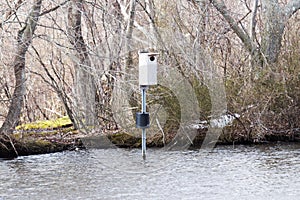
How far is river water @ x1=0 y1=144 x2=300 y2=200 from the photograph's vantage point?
6.62m

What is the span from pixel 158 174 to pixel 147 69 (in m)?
1.64

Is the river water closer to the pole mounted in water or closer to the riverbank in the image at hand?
the riverbank

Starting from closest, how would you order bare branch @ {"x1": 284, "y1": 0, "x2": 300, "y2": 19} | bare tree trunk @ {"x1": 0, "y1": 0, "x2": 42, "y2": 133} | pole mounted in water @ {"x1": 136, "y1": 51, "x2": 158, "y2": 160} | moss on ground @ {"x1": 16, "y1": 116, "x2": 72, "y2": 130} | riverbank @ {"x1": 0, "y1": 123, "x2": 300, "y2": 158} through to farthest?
pole mounted in water @ {"x1": 136, "y1": 51, "x2": 158, "y2": 160}
bare tree trunk @ {"x1": 0, "y1": 0, "x2": 42, "y2": 133}
riverbank @ {"x1": 0, "y1": 123, "x2": 300, "y2": 158}
bare branch @ {"x1": 284, "y1": 0, "x2": 300, "y2": 19}
moss on ground @ {"x1": 16, "y1": 116, "x2": 72, "y2": 130}

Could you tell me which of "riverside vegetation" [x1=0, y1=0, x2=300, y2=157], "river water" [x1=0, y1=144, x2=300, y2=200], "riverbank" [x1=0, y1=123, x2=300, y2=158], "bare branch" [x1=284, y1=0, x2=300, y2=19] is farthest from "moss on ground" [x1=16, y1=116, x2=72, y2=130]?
"bare branch" [x1=284, y1=0, x2=300, y2=19]

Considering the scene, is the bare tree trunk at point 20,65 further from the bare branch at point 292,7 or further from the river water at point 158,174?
the bare branch at point 292,7

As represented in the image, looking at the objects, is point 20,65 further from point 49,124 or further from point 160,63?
point 160,63

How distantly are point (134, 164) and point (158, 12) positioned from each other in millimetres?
3089

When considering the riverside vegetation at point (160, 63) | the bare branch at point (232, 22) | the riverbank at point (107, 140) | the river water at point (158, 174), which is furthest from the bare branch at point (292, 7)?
the river water at point (158, 174)

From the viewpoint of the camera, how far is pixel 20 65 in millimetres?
10312

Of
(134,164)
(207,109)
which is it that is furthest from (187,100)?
(134,164)

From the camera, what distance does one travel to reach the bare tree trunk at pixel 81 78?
34.3 feet

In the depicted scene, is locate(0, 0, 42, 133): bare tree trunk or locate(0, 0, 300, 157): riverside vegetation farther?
locate(0, 0, 300, 157): riverside vegetation

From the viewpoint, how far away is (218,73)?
34.0ft

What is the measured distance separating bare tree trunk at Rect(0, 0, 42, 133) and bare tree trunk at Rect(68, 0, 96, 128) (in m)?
0.59
